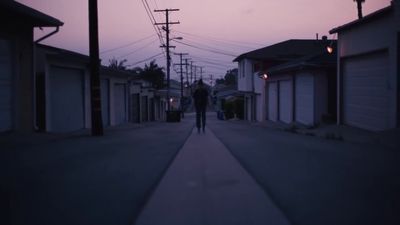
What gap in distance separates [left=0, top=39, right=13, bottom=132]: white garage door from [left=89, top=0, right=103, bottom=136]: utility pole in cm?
246

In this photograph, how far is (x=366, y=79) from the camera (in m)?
17.4

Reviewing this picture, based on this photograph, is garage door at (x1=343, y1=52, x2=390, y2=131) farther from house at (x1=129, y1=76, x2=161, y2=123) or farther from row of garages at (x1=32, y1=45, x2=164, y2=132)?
house at (x1=129, y1=76, x2=161, y2=123)

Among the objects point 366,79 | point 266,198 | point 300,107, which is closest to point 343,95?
point 366,79

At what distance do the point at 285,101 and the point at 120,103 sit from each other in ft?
35.7

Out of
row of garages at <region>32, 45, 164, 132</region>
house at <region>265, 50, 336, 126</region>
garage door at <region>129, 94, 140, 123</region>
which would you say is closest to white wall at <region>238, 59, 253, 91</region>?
garage door at <region>129, 94, 140, 123</region>

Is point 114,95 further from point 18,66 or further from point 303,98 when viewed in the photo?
point 18,66

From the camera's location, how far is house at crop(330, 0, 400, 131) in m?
14.7

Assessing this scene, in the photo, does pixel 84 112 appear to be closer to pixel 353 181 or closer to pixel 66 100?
pixel 66 100

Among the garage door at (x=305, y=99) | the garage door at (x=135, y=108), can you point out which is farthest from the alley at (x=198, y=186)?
the garage door at (x=135, y=108)

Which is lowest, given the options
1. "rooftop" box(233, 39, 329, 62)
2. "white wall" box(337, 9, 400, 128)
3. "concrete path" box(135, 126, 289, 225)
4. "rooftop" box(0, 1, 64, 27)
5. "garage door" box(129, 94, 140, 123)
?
"concrete path" box(135, 126, 289, 225)

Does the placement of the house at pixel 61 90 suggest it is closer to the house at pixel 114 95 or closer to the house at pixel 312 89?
the house at pixel 114 95

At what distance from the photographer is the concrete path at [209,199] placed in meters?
5.43

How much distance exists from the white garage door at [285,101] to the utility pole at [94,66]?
1493 cm

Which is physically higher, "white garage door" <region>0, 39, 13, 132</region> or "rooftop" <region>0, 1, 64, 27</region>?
"rooftop" <region>0, 1, 64, 27</region>
